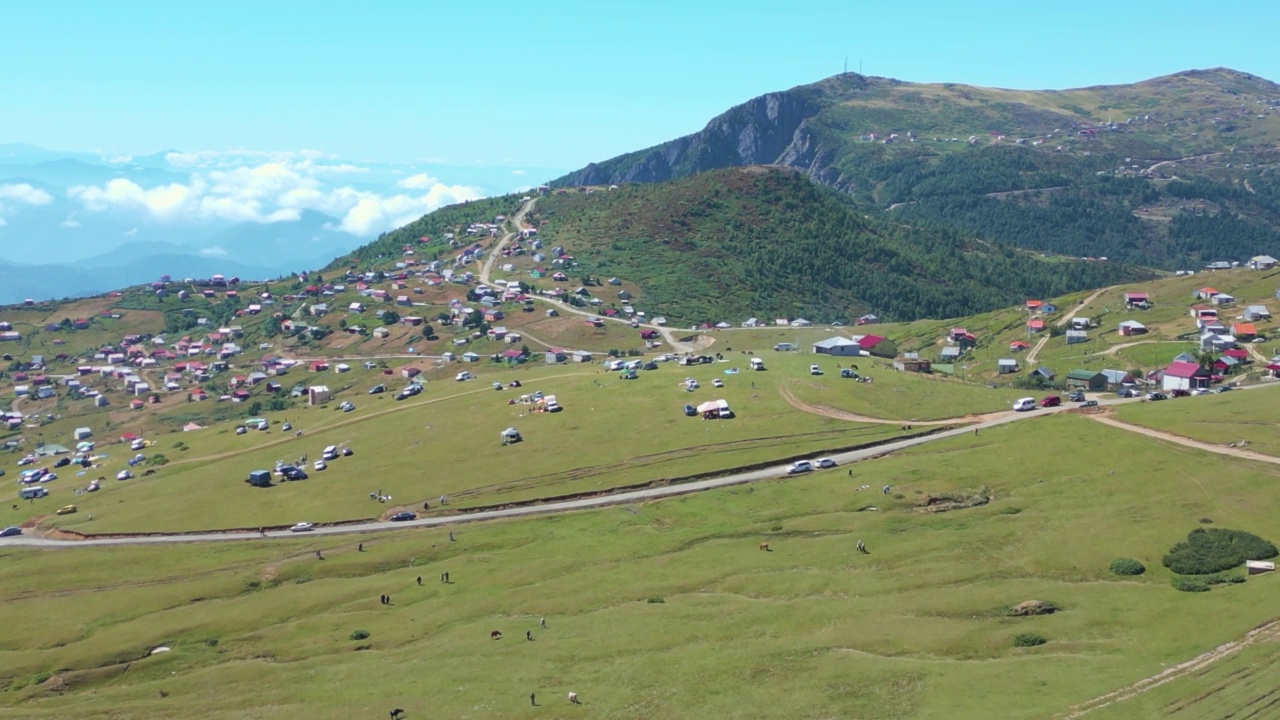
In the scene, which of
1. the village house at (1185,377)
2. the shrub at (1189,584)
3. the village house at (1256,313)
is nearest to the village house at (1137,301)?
the village house at (1256,313)

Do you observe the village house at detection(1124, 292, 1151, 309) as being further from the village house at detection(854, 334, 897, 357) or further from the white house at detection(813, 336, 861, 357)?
the white house at detection(813, 336, 861, 357)

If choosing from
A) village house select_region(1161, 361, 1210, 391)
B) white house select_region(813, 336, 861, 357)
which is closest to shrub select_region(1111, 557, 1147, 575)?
village house select_region(1161, 361, 1210, 391)

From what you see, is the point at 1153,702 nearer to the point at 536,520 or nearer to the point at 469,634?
the point at 469,634

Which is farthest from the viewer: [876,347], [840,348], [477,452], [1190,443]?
[876,347]

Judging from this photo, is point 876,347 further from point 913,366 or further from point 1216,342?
point 1216,342

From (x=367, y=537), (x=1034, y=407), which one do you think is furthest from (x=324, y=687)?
(x=1034, y=407)

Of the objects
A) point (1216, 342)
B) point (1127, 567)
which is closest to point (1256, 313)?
point (1216, 342)
